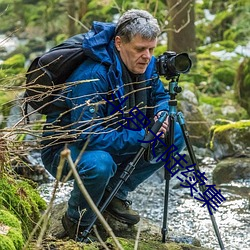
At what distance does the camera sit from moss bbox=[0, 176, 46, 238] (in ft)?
3.36

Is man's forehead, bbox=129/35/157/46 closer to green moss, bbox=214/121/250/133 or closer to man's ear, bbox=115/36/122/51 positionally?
man's ear, bbox=115/36/122/51

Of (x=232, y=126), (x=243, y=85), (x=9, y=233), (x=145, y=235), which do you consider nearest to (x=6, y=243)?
(x=9, y=233)

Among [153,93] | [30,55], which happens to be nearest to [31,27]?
[30,55]

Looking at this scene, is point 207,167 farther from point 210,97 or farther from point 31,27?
point 31,27

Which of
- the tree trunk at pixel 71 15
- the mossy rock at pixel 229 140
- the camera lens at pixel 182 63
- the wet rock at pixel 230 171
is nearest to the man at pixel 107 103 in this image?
the camera lens at pixel 182 63

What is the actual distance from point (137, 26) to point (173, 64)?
0.29 meters

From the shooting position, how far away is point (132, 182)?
385cm

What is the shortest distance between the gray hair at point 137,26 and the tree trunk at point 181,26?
6.54 m

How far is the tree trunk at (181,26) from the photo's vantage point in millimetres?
10117

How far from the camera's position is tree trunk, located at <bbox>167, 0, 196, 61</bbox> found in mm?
10117

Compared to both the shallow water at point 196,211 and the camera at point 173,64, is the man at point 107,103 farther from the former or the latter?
the shallow water at point 196,211

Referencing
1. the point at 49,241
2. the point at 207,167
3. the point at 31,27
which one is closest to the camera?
the point at 49,241

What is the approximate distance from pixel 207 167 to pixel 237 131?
1.83ft

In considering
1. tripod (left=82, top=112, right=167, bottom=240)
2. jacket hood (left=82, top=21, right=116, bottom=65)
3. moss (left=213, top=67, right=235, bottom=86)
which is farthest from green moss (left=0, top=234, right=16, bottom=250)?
moss (left=213, top=67, right=235, bottom=86)
